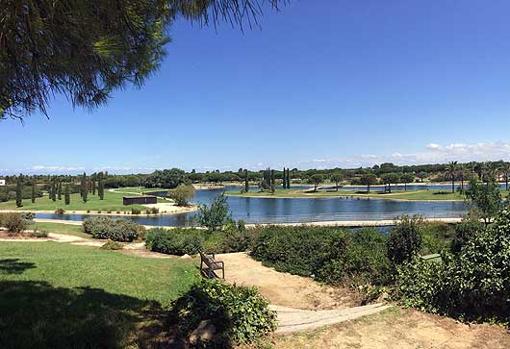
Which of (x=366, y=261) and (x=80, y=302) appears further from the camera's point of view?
(x=366, y=261)

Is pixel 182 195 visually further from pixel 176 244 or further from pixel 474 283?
pixel 474 283

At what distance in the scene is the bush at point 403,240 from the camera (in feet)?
41.2

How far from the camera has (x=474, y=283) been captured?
22.7 ft

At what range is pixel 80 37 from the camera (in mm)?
4148

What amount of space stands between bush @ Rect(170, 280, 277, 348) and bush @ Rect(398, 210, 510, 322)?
9.47 feet

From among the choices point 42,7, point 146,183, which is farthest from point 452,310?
point 146,183

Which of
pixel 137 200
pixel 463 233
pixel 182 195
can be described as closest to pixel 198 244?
pixel 463 233

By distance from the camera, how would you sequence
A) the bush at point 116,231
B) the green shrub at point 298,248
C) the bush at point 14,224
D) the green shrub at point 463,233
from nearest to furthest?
the green shrub at point 298,248, the green shrub at point 463,233, the bush at point 14,224, the bush at point 116,231

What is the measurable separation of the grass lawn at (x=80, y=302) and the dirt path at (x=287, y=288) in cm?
209

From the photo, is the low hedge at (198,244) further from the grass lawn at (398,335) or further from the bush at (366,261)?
the grass lawn at (398,335)

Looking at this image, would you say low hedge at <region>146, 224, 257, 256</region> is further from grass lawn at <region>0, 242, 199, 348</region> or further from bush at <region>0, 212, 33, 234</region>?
bush at <region>0, 212, 33, 234</region>

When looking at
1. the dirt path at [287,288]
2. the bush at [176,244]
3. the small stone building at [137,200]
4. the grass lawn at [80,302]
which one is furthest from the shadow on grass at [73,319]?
the small stone building at [137,200]

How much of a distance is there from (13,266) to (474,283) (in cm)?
995

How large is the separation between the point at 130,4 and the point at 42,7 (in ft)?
2.89
